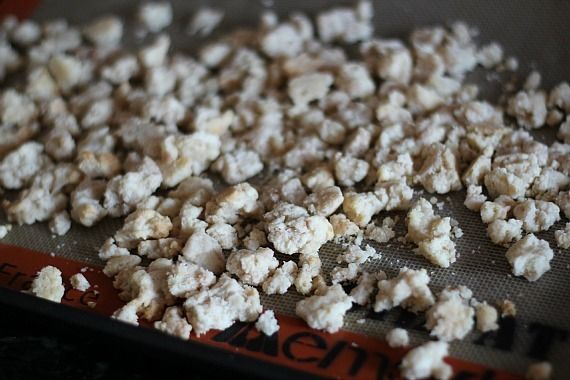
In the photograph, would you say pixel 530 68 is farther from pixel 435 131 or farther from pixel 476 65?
pixel 435 131

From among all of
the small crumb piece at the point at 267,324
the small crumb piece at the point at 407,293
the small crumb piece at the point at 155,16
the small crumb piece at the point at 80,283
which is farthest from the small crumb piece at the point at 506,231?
the small crumb piece at the point at 155,16

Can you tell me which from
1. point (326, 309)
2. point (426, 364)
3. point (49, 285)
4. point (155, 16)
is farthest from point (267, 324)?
point (155, 16)

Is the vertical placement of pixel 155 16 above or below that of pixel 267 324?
above

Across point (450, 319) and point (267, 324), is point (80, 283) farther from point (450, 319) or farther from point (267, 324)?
point (450, 319)

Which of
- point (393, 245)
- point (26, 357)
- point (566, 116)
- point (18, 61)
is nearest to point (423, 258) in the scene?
point (393, 245)

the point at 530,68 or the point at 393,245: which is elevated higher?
the point at 530,68

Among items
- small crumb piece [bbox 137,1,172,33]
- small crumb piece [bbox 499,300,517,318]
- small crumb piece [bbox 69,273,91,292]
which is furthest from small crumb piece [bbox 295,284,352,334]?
small crumb piece [bbox 137,1,172,33]
